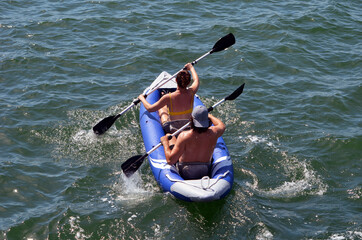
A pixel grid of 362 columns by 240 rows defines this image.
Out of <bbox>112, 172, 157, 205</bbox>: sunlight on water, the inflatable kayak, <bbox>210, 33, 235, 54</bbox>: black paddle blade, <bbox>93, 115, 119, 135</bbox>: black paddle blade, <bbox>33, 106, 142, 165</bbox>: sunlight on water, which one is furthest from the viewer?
<bbox>210, 33, 235, 54</bbox>: black paddle blade

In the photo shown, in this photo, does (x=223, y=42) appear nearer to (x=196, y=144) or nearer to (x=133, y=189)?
(x=196, y=144)

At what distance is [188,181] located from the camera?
6.71m

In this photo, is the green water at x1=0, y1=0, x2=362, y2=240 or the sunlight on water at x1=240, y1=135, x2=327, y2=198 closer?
the green water at x1=0, y1=0, x2=362, y2=240

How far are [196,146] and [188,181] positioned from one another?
510 mm

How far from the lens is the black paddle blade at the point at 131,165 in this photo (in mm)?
7289

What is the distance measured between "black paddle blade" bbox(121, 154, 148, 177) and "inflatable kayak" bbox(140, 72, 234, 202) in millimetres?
216

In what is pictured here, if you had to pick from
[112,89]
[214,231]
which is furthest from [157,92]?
[214,231]

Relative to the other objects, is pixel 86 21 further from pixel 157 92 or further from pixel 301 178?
pixel 301 178

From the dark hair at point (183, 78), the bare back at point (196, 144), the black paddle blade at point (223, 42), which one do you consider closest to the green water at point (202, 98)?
the bare back at point (196, 144)

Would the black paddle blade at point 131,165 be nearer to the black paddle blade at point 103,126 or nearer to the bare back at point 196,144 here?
the bare back at point 196,144

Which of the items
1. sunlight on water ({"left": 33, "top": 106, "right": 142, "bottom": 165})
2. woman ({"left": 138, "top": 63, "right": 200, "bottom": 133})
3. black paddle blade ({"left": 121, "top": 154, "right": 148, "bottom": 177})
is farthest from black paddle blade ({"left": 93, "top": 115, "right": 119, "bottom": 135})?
black paddle blade ({"left": 121, "top": 154, "right": 148, "bottom": 177})

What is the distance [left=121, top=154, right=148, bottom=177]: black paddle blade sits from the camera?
23.9 feet

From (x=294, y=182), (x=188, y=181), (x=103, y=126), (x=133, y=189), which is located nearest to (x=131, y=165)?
(x=133, y=189)

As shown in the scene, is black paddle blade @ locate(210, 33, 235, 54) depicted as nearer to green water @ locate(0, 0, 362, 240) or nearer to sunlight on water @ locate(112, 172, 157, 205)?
green water @ locate(0, 0, 362, 240)
